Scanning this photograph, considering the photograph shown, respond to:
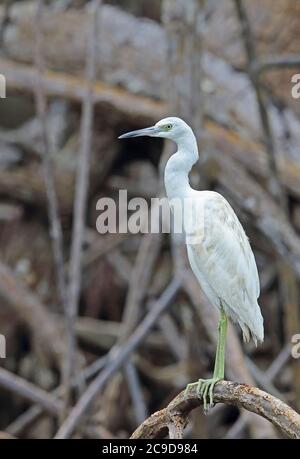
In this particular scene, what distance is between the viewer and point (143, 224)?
4309 mm

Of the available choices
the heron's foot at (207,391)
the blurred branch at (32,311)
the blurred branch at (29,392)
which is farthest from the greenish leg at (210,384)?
the blurred branch at (32,311)

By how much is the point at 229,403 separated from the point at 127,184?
2691mm

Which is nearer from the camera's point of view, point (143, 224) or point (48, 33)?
point (143, 224)

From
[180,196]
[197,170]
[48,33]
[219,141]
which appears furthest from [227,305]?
[48,33]

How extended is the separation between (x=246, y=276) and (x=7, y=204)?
2.50 metres

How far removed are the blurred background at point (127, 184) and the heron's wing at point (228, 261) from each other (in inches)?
51.5

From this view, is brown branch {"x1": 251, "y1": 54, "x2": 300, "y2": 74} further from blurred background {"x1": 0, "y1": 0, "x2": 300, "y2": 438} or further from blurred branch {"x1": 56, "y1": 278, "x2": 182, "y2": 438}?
blurred branch {"x1": 56, "y1": 278, "x2": 182, "y2": 438}

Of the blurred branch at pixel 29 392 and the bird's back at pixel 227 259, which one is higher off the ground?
the bird's back at pixel 227 259

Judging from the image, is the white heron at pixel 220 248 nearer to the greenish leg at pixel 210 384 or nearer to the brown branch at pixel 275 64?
the greenish leg at pixel 210 384

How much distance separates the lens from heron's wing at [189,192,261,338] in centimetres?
245

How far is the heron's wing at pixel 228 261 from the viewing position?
2.45 m

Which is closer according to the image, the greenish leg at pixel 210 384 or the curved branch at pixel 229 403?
the curved branch at pixel 229 403

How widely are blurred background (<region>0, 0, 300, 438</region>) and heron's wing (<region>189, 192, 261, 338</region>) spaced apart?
1.31 meters
